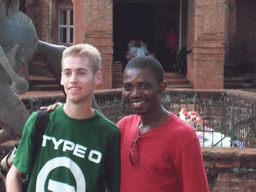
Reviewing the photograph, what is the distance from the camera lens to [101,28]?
42.7 feet

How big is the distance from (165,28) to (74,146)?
18.3 meters

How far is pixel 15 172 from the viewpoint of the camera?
1.92 metres

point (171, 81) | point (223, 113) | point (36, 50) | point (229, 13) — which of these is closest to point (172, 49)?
point (229, 13)

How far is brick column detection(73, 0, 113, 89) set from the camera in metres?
12.9

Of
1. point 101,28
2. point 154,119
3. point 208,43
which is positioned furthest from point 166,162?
point 208,43

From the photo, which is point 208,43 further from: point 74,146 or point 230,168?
point 74,146

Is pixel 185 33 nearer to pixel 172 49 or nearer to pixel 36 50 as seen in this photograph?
pixel 172 49

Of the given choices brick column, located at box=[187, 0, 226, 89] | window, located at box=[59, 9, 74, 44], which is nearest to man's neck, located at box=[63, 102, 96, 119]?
brick column, located at box=[187, 0, 226, 89]

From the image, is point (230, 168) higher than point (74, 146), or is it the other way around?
point (74, 146)

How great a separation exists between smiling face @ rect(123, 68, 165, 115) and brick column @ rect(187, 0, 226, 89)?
1148 cm

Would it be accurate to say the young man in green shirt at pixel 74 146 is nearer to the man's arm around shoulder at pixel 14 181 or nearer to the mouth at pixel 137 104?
the man's arm around shoulder at pixel 14 181

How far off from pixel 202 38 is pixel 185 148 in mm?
11714

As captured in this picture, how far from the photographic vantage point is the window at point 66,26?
15.5 meters

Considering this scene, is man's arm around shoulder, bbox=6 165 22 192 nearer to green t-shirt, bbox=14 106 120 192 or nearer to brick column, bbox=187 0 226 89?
green t-shirt, bbox=14 106 120 192
